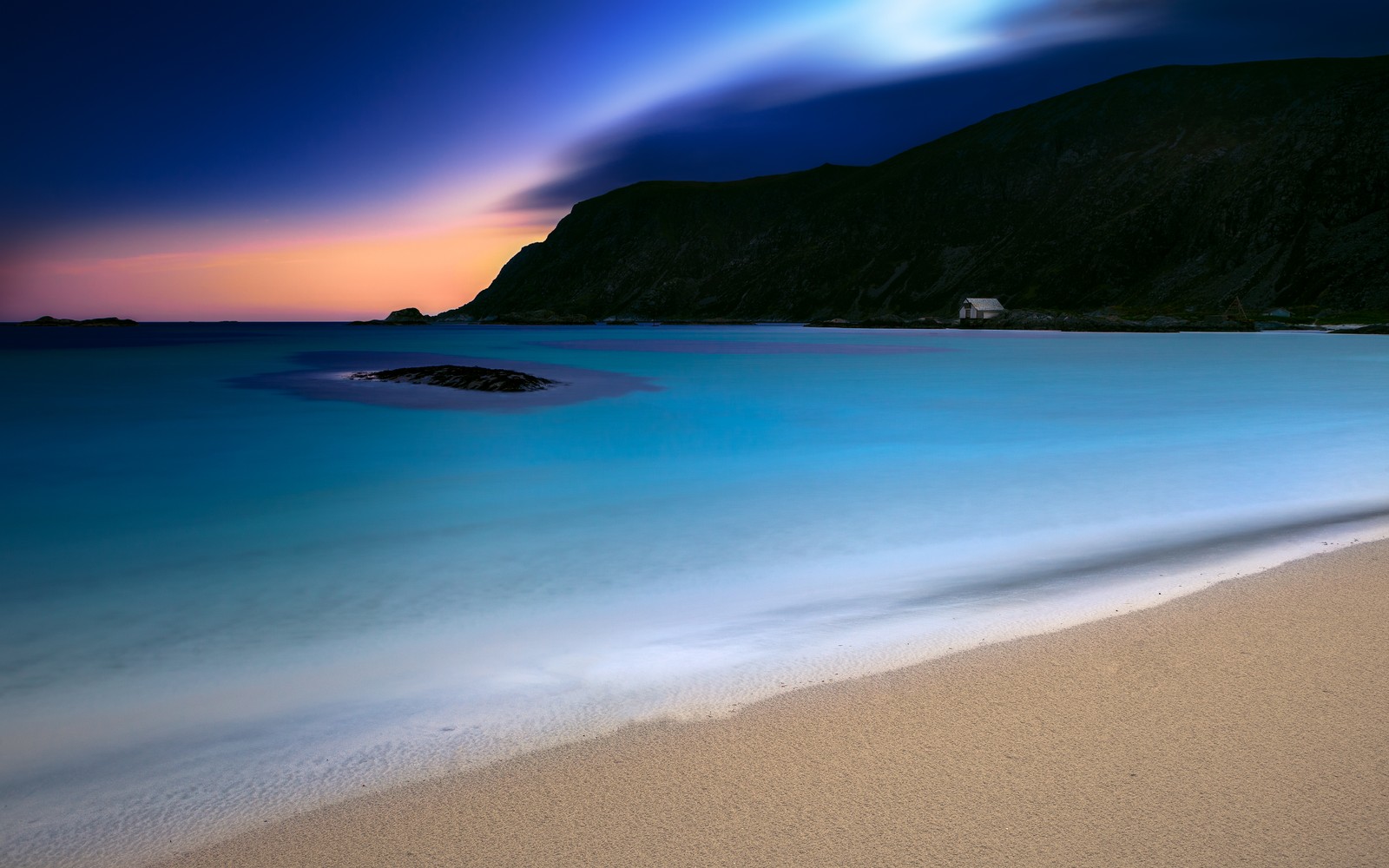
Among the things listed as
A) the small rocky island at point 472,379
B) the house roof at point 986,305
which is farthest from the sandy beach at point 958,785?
the house roof at point 986,305

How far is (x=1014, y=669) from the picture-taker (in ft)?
14.8

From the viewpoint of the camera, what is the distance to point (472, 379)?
29.5 m

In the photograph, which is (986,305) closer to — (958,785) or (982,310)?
(982,310)

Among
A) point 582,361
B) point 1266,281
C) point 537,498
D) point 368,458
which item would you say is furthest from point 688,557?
point 1266,281

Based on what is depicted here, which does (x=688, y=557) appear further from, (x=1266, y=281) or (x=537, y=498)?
(x=1266, y=281)

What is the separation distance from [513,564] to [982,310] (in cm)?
12972

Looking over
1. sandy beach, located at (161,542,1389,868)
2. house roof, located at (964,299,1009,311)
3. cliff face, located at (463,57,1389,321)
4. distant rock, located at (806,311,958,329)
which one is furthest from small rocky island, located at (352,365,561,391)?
distant rock, located at (806,311,958,329)

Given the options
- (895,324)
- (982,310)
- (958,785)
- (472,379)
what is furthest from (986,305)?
(958,785)

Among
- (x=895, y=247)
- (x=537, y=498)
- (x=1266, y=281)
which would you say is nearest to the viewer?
(x=537, y=498)

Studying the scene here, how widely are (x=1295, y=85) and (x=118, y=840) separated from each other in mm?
198680

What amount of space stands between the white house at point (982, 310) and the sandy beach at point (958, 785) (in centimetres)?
13065

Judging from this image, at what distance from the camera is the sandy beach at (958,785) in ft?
9.47

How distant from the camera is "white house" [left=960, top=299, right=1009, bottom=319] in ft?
421

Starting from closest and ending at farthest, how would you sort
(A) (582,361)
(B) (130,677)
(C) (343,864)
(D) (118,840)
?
(C) (343,864) → (D) (118,840) → (B) (130,677) → (A) (582,361)
